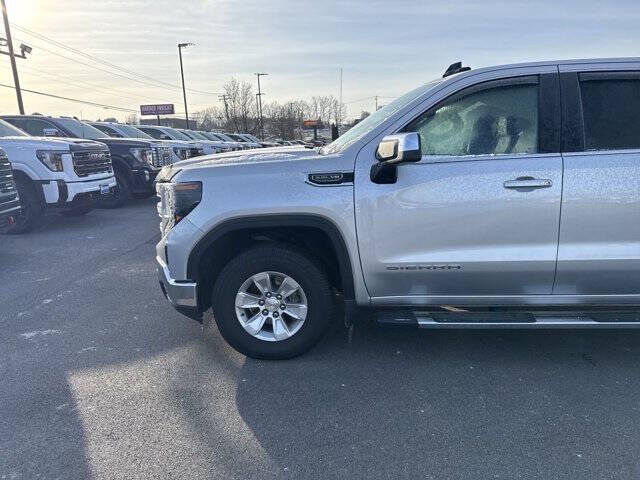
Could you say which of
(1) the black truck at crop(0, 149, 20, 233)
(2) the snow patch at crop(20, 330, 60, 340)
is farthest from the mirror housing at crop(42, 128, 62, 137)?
(2) the snow patch at crop(20, 330, 60, 340)

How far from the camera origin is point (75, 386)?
3.23 meters

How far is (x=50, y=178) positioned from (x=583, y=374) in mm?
7884

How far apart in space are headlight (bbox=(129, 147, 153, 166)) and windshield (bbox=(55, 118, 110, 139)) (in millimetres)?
1283

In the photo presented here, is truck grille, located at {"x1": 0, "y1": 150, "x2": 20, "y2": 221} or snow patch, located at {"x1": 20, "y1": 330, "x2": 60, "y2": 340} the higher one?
truck grille, located at {"x1": 0, "y1": 150, "x2": 20, "y2": 221}

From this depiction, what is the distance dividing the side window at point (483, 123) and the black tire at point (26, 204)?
6981 mm

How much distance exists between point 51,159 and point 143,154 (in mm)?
3040

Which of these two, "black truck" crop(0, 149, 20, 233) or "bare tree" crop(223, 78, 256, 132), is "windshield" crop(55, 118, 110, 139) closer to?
"black truck" crop(0, 149, 20, 233)

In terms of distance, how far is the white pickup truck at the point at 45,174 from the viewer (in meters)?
7.77

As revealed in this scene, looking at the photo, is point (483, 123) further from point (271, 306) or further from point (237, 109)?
point (237, 109)

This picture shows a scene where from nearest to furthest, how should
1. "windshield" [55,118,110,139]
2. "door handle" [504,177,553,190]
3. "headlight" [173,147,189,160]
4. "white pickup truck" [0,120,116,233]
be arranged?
"door handle" [504,177,553,190], "white pickup truck" [0,120,116,233], "windshield" [55,118,110,139], "headlight" [173,147,189,160]

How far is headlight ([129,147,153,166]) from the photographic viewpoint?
35.1 feet

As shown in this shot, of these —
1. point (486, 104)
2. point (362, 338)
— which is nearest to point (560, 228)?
point (486, 104)

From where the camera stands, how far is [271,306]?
3439mm

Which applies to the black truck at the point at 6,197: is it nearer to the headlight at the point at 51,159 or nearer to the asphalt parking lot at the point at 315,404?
the headlight at the point at 51,159
